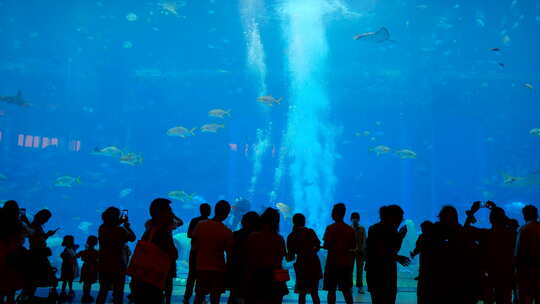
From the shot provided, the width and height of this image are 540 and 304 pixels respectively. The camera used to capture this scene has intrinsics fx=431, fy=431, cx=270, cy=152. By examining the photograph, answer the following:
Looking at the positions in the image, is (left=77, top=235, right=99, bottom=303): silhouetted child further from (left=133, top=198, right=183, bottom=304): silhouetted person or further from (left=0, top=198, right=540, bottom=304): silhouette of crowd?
(left=133, top=198, right=183, bottom=304): silhouetted person

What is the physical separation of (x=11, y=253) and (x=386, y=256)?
362 cm

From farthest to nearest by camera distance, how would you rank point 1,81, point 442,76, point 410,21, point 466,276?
1. point 1,81
2. point 442,76
3. point 410,21
4. point 466,276

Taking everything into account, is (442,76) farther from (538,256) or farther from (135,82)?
(538,256)

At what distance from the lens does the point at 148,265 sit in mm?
3842

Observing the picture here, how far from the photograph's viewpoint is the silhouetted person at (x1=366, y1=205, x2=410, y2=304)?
15.3 ft

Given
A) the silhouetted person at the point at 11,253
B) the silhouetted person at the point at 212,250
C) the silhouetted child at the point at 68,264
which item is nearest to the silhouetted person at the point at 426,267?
the silhouetted person at the point at 212,250

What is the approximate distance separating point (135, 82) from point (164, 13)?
22.6 meters

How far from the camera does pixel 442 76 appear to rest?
147 ft

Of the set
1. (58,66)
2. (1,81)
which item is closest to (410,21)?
(58,66)

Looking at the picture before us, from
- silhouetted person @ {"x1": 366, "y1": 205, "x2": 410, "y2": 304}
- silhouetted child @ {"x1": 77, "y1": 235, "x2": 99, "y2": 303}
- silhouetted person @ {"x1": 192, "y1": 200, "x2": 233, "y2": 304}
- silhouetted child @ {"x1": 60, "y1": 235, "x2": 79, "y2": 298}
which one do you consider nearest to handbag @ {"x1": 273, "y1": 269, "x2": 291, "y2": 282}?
silhouetted person @ {"x1": 192, "y1": 200, "x2": 233, "y2": 304}

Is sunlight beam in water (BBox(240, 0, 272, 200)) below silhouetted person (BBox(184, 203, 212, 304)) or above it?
above

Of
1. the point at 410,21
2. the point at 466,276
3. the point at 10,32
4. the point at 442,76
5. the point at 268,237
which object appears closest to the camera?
the point at 466,276

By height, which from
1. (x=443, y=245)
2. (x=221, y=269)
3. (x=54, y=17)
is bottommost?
(x=221, y=269)

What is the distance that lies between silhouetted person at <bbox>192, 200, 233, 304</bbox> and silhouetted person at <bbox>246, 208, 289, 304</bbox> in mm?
499
